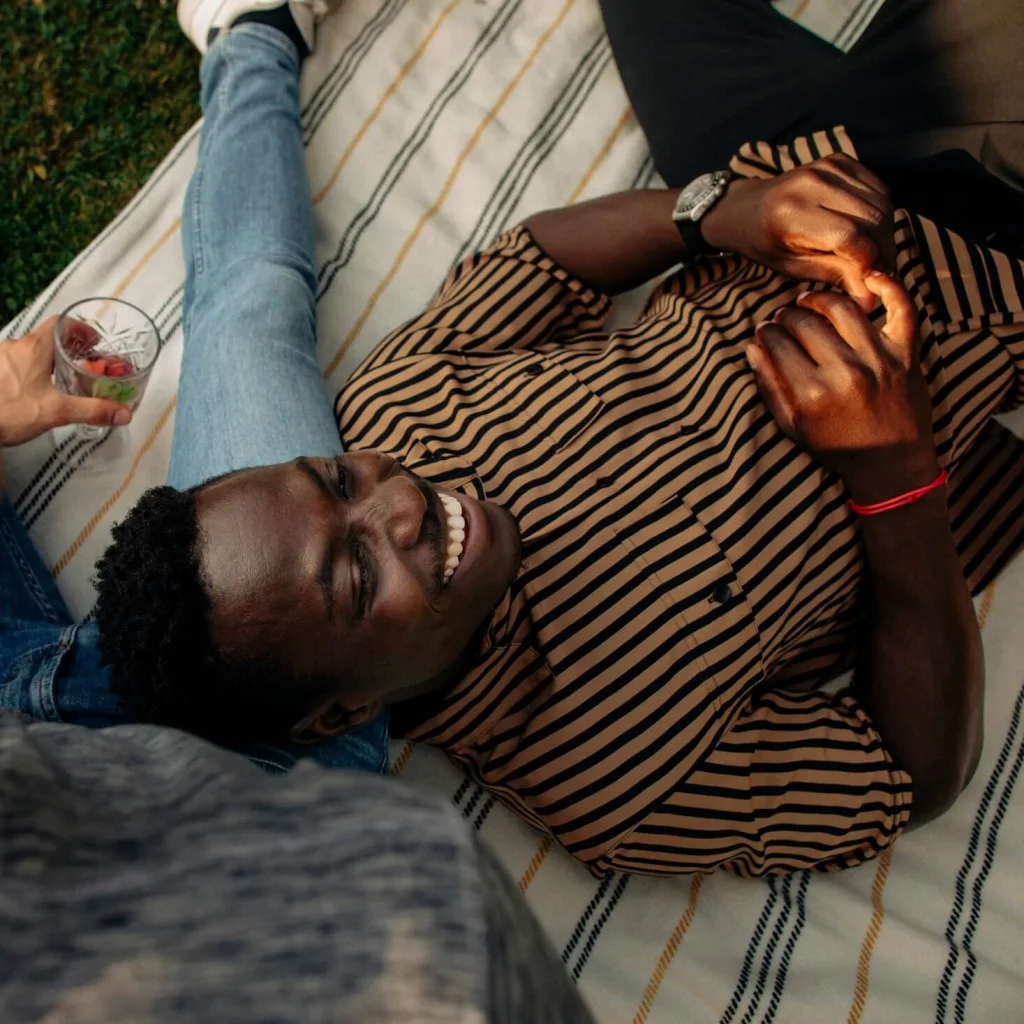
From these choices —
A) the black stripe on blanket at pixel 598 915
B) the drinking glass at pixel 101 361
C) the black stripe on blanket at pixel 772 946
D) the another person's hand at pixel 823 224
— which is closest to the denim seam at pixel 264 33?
the drinking glass at pixel 101 361

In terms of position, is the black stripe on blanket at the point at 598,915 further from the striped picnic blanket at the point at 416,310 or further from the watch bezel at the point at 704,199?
the watch bezel at the point at 704,199

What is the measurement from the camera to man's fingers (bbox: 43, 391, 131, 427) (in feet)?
6.04

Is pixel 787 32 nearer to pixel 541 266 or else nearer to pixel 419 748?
pixel 541 266

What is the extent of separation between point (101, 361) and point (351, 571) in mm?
958

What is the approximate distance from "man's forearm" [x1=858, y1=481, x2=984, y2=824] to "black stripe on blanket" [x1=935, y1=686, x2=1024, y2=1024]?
0.70 feet

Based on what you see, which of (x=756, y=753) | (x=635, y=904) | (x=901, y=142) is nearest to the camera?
(x=756, y=753)

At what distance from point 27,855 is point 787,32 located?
7.87 feet

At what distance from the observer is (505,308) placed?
6.40 ft

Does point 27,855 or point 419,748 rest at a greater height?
point 27,855

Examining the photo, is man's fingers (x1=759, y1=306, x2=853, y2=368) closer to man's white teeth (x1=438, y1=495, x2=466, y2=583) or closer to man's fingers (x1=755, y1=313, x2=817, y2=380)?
man's fingers (x1=755, y1=313, x2=817, y2=380)

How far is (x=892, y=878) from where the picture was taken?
1.79m

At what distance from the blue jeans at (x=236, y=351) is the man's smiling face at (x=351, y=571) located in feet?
0.63

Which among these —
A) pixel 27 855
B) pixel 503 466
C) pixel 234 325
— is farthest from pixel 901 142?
pixel 27 855

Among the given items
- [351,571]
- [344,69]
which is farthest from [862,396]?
[344,69]
